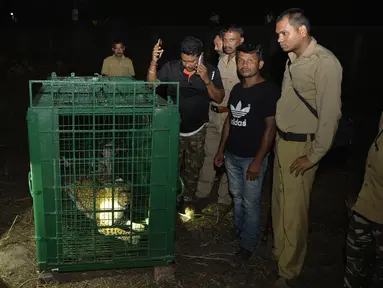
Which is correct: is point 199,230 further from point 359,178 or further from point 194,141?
point 359,178

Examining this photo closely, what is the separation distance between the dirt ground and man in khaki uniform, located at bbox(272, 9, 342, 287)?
48cm

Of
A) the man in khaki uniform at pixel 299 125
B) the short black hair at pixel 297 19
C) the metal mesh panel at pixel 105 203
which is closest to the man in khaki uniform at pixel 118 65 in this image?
the metal mesh panel at pixel 105 203

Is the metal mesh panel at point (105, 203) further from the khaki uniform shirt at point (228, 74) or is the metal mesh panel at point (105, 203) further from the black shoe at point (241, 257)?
the khaki uniform shirt at point (228, 74)

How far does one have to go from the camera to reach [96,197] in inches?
139

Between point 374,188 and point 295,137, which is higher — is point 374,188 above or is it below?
below

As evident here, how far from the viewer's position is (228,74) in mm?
5156

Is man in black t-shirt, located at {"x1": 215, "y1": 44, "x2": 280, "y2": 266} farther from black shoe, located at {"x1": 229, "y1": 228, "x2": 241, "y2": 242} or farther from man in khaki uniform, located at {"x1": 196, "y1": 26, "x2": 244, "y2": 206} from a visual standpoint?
man in khaki uniform, located at {"x1": 196, "y1": 26, "x2": 244, "y2": 206}

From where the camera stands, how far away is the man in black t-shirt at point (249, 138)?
3.77 m

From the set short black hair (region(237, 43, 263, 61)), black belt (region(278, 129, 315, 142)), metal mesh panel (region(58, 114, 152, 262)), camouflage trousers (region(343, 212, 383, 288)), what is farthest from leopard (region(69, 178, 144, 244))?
camouflage trousers (region(343, 212, 383, 288))

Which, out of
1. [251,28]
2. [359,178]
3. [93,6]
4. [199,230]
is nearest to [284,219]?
[199,230]

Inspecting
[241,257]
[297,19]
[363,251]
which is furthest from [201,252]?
[297,19]

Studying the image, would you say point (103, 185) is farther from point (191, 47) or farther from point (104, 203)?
point (191, 47)

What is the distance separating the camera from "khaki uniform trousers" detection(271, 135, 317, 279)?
11.6 feet

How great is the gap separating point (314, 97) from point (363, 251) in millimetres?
1239
